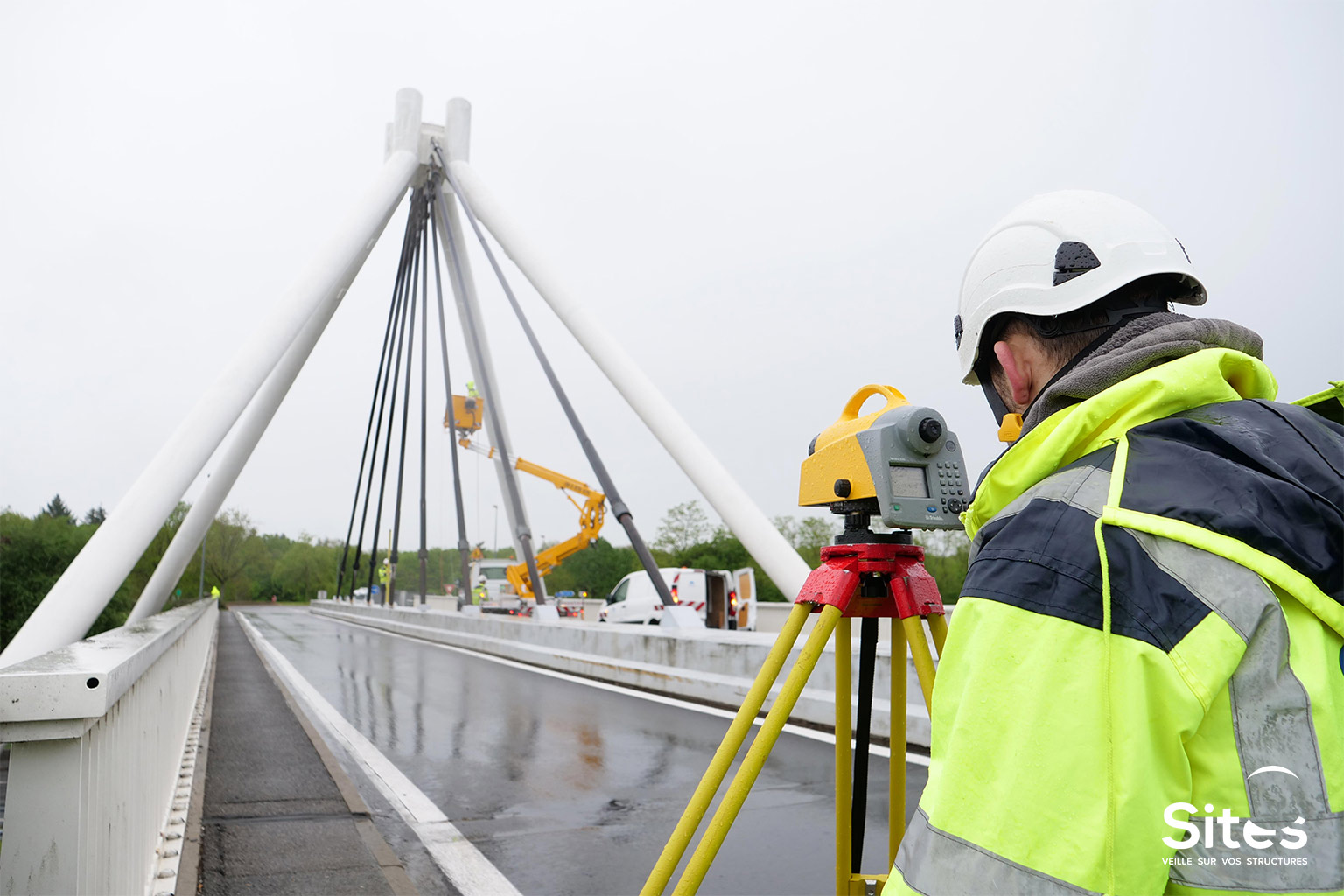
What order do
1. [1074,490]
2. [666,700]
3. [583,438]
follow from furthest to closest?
1. [583,438]
2. [666,700]
3. [1074,490]

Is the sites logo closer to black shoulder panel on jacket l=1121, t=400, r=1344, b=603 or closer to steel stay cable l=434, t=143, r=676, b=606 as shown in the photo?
black shoulder panel on jacket l=1121, t=400, r=1344, b=603

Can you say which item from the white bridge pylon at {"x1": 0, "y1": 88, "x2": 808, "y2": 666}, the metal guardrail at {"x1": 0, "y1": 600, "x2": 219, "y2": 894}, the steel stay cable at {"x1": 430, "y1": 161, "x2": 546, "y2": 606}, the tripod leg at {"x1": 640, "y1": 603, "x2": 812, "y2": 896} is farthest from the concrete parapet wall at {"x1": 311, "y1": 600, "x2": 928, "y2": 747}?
the steel stay cable at {"x1": 430, "y1": 161, "x2": 546, "y2": 606}

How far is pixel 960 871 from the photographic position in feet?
3.22

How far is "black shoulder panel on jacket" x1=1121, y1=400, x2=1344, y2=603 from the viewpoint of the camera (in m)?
0.98

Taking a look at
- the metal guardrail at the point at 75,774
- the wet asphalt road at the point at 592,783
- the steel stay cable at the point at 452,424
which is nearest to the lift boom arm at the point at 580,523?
→ the steel stay cable at the point at 452,424

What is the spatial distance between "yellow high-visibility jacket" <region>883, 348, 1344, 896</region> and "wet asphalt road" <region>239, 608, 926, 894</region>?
324 cm

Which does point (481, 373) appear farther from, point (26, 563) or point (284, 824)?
point (284, 824)

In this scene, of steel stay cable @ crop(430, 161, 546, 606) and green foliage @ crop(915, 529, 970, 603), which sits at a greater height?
steel stay cable @ crop(430, 161, 546, 606)

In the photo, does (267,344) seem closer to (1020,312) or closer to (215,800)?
(215,800)

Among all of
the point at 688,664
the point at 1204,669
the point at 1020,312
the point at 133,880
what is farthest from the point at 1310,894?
the point at 688,664

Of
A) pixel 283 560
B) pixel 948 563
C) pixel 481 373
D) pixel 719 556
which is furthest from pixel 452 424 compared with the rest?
pixel 283 560

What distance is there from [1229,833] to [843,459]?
137 centimetres

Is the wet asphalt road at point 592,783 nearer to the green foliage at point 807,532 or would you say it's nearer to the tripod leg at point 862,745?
the tripod leg at point 862,745

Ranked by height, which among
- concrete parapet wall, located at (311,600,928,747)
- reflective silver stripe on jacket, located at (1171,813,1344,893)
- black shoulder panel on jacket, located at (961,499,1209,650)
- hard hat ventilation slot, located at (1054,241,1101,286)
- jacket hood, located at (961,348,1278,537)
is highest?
hard hat ventilation slot, located at (1054,241,1101,286)
